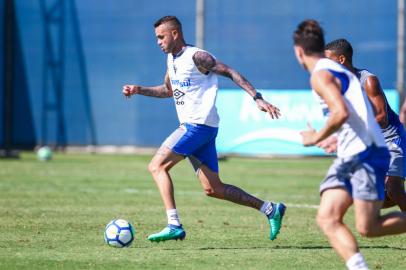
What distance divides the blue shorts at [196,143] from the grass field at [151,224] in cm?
95

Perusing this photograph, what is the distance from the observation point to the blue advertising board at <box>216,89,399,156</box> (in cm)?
2770

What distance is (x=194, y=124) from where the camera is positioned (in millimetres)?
11406

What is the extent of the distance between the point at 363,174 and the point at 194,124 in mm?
3539

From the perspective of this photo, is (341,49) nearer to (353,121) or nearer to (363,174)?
(353,121)

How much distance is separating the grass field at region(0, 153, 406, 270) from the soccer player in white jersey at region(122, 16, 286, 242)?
1.88ft

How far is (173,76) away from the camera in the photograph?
11.7m

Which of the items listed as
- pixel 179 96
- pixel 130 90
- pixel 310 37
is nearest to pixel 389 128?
pixel 179 96

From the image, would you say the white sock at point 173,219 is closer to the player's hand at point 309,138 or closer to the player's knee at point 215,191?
the player's knee at point 215,191

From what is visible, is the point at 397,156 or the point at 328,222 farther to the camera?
the point at 397,156

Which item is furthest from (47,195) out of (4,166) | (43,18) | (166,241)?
(43,18)

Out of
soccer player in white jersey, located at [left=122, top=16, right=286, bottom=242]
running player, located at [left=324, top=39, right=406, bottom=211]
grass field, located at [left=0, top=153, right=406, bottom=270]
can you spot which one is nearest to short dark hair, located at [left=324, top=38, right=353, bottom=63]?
running player, located at [left=324, top=39, right=406, bottom=211]

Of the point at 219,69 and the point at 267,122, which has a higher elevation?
the point at 219,69

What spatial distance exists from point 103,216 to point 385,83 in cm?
1853

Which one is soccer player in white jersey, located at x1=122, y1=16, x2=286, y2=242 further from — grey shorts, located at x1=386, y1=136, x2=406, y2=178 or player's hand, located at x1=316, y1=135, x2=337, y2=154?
player's hand, located at x1=316, y1=135, x2=337, y2=154
